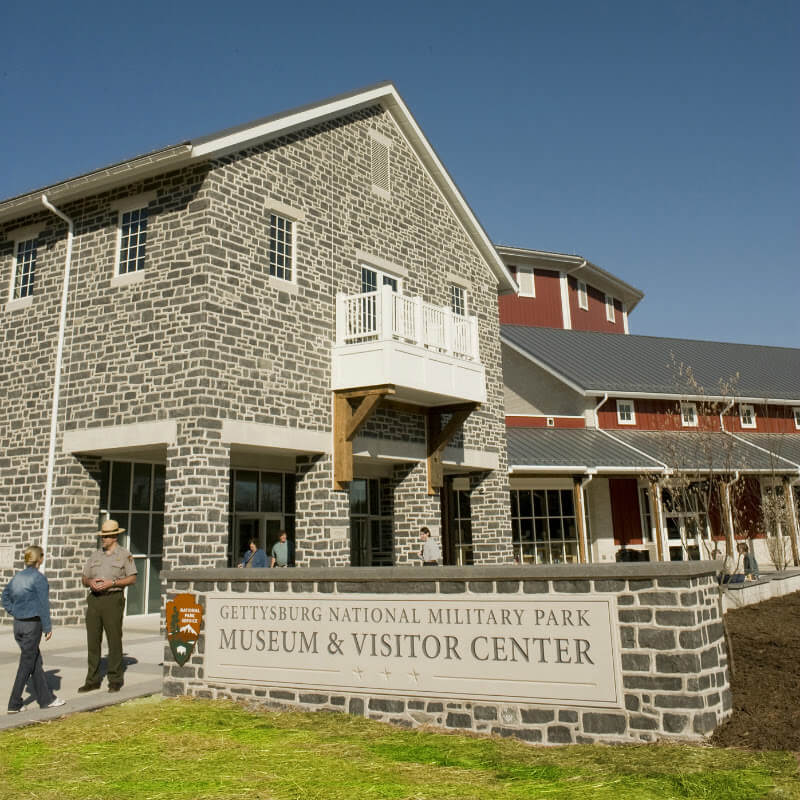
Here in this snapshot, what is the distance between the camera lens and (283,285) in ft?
50.1

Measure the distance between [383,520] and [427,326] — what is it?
6.40m

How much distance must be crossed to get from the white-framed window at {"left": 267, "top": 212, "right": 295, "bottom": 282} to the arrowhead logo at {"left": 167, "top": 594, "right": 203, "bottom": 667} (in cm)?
795

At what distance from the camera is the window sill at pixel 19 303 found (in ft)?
54.0

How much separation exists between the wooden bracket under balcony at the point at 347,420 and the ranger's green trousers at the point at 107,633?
7038mm

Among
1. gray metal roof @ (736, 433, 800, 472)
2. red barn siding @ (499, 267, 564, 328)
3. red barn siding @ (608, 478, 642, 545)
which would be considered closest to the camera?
red barn siding @ (608, 478, 642, 545)

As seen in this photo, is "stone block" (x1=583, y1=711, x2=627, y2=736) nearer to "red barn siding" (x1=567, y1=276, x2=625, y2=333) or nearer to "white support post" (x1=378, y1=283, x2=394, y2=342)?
"white support post" (x1=378, y1=283, x2=394, y2=342)

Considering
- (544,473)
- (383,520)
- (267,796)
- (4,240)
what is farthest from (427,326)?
(267,796)

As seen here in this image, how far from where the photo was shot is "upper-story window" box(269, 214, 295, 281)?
15.4 m

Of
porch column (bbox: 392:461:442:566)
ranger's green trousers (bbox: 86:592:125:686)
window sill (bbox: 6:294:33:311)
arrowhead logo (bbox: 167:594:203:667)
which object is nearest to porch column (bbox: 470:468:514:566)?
porch column (bbox: 392:461:442:566)

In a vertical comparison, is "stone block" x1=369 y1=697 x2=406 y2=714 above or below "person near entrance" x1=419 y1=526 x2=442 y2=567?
below

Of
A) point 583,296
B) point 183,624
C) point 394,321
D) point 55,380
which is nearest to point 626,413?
point 583,296

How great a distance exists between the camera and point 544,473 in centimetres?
2286

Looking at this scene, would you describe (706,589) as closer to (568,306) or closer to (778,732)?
(778,732)

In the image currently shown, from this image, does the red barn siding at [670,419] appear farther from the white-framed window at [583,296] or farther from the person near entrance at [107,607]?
the person near entrance at [107,607]
